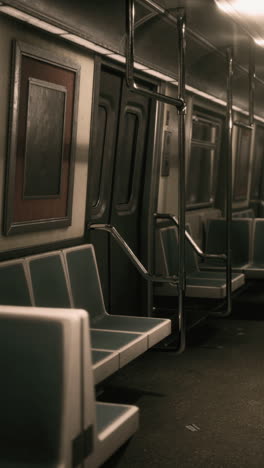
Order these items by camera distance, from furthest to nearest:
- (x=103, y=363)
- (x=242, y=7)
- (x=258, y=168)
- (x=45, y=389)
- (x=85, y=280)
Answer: (x=258, y=168) < (x=85, y=280) < (x=242, y=7) < (x=103, y=363) < (x=45, y=389)

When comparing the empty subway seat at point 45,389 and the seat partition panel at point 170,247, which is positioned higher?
the seat partition panel at point 170,247

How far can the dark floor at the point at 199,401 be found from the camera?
3533mm

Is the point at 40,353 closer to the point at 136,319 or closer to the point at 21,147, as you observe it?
the point at 21,147

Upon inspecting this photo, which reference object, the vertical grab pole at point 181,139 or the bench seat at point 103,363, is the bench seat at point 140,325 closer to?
the vertical grab pole at point 181,139

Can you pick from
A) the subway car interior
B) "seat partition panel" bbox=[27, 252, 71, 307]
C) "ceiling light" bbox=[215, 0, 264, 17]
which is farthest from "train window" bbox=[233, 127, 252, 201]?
"seat partition panel" bbox=[27, 252, 71, 307]

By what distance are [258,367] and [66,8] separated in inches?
117

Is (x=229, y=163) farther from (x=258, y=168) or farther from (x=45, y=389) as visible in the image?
(x=258, y=168)

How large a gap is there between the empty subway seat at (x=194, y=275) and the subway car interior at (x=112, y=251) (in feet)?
0.06

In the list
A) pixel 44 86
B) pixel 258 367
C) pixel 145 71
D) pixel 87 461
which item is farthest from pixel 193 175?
pixel 87 461

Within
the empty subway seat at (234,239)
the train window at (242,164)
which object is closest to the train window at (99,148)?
the empty subway seat at (234,239)

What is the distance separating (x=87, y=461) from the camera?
89.1 inches

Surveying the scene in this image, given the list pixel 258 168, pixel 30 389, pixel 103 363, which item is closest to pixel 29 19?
pixel 103 363

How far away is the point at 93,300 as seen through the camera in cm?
468

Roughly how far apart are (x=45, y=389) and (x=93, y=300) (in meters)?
2.53
